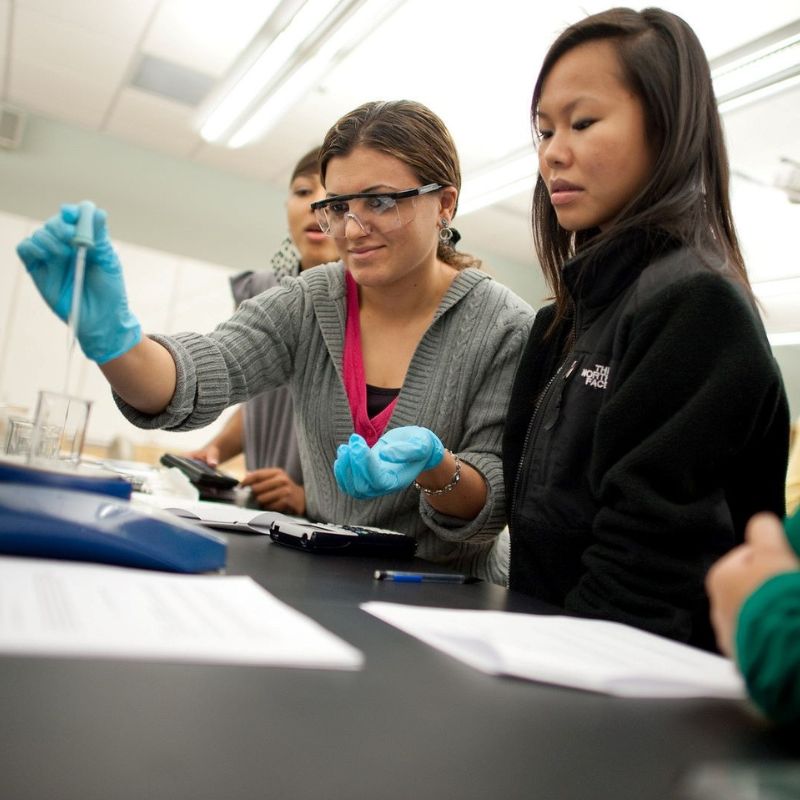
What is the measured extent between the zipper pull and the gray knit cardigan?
219 mm

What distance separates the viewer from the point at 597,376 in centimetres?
101

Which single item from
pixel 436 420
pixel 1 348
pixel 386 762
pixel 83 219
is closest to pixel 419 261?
pixel 436 420

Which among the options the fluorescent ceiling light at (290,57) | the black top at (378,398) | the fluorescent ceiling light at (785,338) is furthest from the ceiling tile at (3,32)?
the fluorescent ceiling light at (785,338)

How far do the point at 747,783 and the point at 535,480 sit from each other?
0.70 m

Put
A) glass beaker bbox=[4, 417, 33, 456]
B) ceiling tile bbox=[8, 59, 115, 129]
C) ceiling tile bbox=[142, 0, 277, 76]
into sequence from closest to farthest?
glass beaker bbox=[4, 417, 33, 456], ceiling tile bbox=[142, 0, 277, 76], ceiling tile bbox=[8, 59, 115, 129]

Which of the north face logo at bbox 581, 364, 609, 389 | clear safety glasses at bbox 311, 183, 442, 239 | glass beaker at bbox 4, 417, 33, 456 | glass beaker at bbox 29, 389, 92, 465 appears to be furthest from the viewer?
clear safety glasses at bbox 311, 183, 442, 239

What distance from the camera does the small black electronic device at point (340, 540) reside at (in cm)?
100

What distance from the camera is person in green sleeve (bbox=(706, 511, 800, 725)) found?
416 mm

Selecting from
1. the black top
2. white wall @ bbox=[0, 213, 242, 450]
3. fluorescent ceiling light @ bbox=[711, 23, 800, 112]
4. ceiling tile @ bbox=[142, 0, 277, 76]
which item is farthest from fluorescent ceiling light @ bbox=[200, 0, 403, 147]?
the black top

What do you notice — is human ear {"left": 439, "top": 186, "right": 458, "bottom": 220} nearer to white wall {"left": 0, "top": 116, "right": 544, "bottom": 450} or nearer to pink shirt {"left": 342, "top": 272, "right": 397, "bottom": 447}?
pink shirt {"left": 342, "top": 272, "right": 397, "bottom": 447}

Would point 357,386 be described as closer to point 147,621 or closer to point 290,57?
point 147,621

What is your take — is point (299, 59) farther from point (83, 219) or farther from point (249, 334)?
point (83, 219)

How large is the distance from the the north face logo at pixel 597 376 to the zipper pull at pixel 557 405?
3cm

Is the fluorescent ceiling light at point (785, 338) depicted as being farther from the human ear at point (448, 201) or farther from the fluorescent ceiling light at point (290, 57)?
the human ear at point (448, 201)
